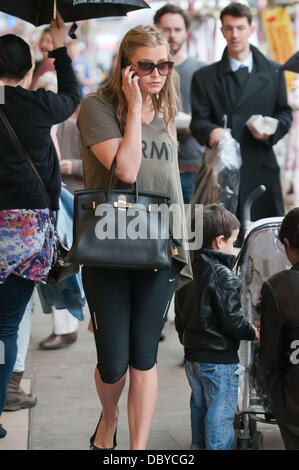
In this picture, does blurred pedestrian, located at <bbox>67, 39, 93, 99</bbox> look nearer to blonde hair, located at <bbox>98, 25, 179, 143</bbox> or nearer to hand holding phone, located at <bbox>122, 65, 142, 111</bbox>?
blonde hair, located at <bbox>98, 25, 179, 143</bbox>

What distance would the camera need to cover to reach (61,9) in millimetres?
4371

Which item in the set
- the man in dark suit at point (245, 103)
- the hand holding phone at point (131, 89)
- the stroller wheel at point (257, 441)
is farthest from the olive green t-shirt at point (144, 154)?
the man in dark suit at point (245, 103)

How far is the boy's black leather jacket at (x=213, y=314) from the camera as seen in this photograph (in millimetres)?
3973

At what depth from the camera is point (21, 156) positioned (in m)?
3.92

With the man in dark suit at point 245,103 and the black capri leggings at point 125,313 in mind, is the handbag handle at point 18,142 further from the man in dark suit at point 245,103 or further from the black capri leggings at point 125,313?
the man in dark suit at point 245,103

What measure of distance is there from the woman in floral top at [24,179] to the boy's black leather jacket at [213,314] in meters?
0.69

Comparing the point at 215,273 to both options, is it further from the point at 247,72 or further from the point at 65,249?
the point at 247,72

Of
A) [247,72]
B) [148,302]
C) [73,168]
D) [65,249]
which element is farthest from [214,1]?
[148,302]

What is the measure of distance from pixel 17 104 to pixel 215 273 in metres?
1.17

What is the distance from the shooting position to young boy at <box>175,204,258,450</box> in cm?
399

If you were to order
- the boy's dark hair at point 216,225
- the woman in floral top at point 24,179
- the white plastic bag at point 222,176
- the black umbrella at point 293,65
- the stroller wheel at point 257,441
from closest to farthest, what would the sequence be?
the woman in floral top at point 24,179, the boy's dark hair at point 216,225, the stroller wheel at point 257,441, the black umbrella at point 293,65, the white plastic bag at point 222,176

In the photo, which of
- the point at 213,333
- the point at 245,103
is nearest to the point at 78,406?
the point at 213,333

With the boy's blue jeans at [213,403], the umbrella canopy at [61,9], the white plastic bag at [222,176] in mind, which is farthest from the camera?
the white plastic bag at [222,176]

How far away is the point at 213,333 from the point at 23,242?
959mm
